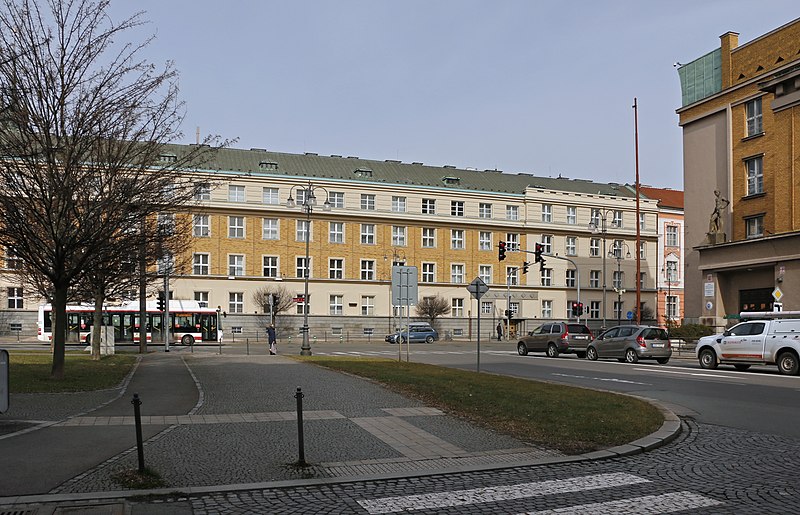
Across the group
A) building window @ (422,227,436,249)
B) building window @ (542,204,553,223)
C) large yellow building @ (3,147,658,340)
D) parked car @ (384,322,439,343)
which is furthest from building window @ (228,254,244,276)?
building window @ (542,204,553,223)

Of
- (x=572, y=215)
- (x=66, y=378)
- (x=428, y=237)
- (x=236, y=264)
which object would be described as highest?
(x=572, y=215)

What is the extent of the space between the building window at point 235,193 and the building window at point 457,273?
22.5 metres

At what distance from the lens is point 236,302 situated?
70.2 m

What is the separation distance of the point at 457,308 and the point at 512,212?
12.2 m

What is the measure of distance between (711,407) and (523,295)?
216 feet

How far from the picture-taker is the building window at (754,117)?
4175 centimetres

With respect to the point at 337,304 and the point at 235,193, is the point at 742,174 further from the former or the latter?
the point at 235,193

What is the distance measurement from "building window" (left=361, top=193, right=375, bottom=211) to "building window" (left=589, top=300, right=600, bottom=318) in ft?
87.5

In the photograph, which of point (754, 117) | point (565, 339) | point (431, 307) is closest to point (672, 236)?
point (431, 307)

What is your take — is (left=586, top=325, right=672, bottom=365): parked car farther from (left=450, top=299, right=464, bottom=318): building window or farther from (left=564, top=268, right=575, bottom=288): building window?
(left=564, top=268, right=575, bottom=288): building window

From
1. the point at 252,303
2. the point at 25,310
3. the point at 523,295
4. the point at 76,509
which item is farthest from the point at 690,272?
the point at 25,310

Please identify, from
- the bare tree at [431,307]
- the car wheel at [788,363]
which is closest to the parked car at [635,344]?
the car wheel at [788,363]

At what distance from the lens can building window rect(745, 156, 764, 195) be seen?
136 feet

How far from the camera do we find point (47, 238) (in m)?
18.9
